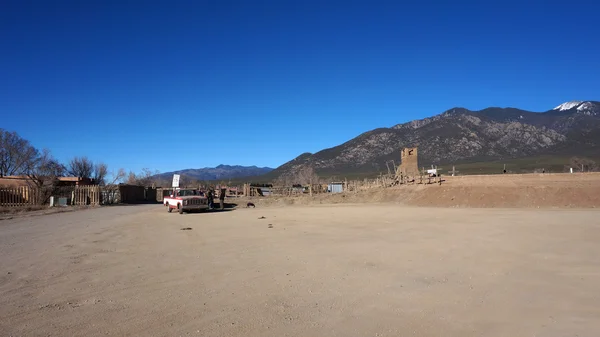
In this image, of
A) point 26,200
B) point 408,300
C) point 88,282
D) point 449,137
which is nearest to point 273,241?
point 88,282

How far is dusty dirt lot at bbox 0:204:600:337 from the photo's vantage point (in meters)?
5.83

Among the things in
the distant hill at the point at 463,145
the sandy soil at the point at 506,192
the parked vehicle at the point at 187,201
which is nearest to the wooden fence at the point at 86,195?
the parked vehicle at the point at 187,201

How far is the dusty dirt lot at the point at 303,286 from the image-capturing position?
5.83 metres

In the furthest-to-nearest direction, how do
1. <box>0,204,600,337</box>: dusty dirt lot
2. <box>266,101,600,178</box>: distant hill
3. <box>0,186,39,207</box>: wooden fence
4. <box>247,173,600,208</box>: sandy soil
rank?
<box>266,101,600,178</box>: distant hill → <box>0,186,39,207</box>: wooden fence → <box>247,173,600,208</box>: sandy soil → <box>0,204,600,337</box>: dusty dirt lot

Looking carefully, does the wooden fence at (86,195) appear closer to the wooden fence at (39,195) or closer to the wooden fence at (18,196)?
the wooden fence at (39,195)

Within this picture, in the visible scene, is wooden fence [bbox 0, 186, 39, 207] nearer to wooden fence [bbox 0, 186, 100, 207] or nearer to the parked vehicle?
wooden fence [bbox 0, 186, 100, 207]

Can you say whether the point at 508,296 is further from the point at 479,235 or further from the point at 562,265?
the point at 479,235

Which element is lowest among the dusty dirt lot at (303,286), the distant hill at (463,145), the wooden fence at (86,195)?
the dusty dirt lot at (303,286)

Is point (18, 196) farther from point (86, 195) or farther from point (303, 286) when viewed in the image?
point (303, 286)

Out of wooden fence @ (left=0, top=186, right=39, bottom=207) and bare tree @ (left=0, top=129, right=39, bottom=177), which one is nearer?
wooden fence @ (left=0, top=186, right=39, bottom=207)

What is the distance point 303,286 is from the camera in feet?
26.5

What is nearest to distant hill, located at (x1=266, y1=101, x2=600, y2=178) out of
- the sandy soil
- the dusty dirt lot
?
the sandy soil

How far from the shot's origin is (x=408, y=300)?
709 centimetres

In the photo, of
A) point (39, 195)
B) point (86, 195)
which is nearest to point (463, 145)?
point (86, 195)
